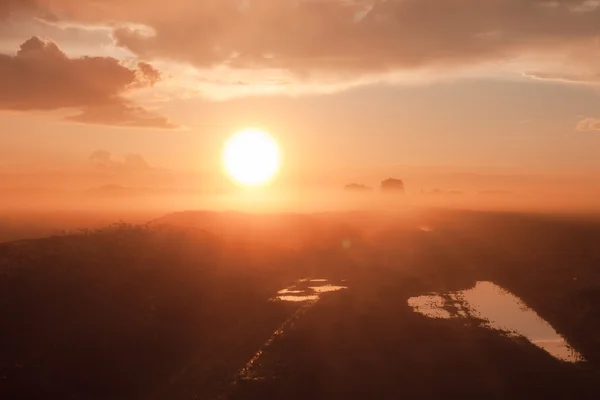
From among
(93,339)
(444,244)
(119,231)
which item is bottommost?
(444,244)

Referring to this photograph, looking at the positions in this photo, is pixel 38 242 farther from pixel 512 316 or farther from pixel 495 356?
pixel 512 316

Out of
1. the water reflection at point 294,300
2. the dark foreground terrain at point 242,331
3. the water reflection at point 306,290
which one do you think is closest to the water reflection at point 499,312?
the dark foreground terrain at point 242,331

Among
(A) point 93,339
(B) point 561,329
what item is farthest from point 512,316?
(A) point 93,339

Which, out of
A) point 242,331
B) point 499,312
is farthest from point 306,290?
point 499,312

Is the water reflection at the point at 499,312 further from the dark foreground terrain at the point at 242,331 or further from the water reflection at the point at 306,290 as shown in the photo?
the water reflection at the point at 306,290

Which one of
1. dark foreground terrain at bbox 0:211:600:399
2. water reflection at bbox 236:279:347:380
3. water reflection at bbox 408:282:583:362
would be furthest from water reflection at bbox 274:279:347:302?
water reflection at bbox 408:282:583:362

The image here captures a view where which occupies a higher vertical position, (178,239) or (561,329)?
(178,239)

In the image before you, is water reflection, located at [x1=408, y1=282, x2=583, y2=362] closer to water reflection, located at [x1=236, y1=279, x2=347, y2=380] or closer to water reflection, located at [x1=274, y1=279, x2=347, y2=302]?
water reflection, located at [x1=274, y1=279, x2=347, y2=302]

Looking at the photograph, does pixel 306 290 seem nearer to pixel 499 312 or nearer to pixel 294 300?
pixel 294 300
